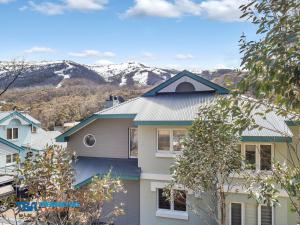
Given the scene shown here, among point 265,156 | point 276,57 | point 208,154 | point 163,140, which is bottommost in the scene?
point 265,156

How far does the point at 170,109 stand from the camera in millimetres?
17000

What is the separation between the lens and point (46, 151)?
7.06 metres

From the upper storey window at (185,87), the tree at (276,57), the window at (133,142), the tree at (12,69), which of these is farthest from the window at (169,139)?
the tree at (276,57)

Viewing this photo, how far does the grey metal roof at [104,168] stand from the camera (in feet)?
54.6

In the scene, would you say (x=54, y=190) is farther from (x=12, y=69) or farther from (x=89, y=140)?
(x=89, y=140)

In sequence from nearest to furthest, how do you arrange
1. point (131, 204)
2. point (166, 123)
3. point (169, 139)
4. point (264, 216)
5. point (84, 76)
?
point (264, 216) < point (166, 123) < point (169, 139) < point (131, 204) < point (84, 76)

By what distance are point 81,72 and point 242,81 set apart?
159 m

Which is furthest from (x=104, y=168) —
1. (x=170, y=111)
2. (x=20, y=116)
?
(x=20, y=116)

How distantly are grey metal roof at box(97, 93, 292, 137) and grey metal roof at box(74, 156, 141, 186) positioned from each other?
2.86 meters

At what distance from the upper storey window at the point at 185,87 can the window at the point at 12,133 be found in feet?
98.3

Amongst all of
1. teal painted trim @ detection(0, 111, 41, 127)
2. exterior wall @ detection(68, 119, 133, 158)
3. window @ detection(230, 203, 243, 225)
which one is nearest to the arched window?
exterior wall @ detection(68, 119, 133, 158)

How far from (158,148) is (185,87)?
176 inches

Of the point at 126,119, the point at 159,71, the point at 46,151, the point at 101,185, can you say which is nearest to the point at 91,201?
the point at 101,185

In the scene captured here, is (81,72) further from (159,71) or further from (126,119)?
(126,119)
